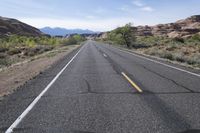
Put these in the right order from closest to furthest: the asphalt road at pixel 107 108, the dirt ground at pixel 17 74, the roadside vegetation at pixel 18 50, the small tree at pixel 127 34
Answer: the asphalt road at pixel 107 108, the dirt ground at pixel 17 74, the roadside vegetation at pixel 18 50, the small tree at pixel 127 34

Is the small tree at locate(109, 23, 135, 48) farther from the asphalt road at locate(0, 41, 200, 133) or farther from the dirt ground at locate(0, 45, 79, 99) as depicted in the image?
the asphalt road at locate(0, 41, 200, 133)

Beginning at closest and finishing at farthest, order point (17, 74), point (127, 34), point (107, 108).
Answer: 1. point (107, 108)
2. point (17, 74)
3. point (127, 34)

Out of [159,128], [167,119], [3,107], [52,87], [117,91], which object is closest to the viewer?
[159,128]

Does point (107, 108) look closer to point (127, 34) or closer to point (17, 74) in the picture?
point (17, 74)

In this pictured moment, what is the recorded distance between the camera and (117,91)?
884 centimetres

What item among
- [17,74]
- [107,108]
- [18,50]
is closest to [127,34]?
[18,50]

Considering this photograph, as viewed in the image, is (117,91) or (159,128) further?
(117,91)

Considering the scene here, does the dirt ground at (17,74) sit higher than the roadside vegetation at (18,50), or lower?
higher

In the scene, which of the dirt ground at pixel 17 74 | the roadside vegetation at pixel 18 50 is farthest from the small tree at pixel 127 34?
the dirt ground at pixel 17 74

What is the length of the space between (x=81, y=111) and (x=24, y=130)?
166 centimetres

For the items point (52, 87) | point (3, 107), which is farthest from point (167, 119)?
point (52, 87)

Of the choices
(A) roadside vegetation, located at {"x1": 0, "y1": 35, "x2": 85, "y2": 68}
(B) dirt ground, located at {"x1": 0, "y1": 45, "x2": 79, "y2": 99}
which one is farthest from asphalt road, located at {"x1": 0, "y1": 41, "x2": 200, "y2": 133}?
(A) roadside vegetation, located at {"x1": 0, "y1": 35, "x2": 85, "y2": 68}

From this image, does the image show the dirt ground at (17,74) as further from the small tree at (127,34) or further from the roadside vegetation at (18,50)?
the small tree at (127,34)

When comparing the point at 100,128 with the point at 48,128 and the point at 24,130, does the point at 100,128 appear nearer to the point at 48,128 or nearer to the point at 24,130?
the point at 48,128
